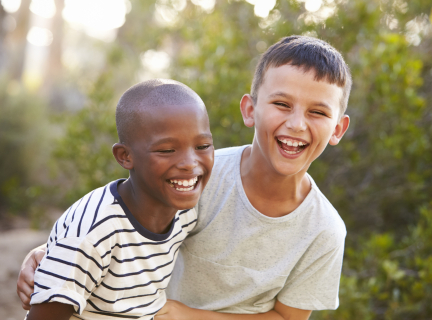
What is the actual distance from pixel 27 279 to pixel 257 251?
2.98 feet

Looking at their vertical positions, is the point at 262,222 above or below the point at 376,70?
below

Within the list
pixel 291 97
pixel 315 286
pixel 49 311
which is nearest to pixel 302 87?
pixel 291 97

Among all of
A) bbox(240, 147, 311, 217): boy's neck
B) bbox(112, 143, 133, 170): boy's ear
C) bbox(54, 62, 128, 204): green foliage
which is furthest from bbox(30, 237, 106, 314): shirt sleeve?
bbox(54, 62, 128, 204): green foliage

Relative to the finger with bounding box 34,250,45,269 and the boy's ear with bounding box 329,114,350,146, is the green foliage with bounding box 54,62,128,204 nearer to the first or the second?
the finger with bounding box 34,250,45,269

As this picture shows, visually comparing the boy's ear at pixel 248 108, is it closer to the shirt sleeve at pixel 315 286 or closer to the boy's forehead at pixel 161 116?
the boy's forehead at pixel 161 116

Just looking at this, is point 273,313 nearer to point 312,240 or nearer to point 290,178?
point 312,240

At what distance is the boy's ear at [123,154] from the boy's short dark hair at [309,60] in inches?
25.2

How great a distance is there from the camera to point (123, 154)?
1482 mm

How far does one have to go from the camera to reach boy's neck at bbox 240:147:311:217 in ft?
5.82

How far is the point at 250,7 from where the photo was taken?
4070 mm

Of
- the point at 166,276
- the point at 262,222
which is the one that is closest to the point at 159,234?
the point at 166,276

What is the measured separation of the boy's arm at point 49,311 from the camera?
130cm

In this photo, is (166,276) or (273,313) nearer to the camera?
(166,276)

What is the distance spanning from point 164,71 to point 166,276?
360cm
